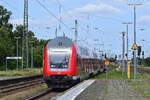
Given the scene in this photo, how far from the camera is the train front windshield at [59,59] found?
3032 cm

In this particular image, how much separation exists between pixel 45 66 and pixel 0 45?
194 feet

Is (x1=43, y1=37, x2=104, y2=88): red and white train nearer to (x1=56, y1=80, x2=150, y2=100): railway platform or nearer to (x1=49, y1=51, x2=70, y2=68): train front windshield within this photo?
(x1=49, y1=51, x2=70, y2=68): train front windshield

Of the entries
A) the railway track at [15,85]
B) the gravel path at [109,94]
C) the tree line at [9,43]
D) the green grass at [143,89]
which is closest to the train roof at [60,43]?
the railway track at [15,85]

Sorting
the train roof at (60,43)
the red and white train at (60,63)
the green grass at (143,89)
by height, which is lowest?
the green grass at (143,89)

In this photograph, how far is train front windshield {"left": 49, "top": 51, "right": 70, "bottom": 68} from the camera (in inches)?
1194

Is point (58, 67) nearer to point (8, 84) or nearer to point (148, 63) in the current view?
point (8, 84)

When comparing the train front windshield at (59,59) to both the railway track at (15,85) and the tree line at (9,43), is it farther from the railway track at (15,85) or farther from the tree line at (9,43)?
the tree line at (9,43)

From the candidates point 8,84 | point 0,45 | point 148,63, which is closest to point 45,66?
point 8,84

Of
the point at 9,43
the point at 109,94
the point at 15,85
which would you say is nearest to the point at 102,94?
the point at 109,94

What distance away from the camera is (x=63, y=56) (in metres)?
30.6

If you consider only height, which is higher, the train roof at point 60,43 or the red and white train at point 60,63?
the train roof at point 60,43

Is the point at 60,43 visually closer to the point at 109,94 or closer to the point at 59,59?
the point at 59,59

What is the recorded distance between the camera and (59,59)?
100 ft

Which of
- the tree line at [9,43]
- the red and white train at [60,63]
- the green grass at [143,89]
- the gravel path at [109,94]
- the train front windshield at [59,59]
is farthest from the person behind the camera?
the tree line at [9,43]
